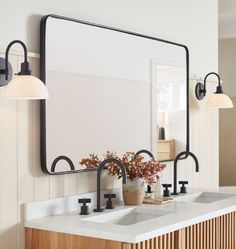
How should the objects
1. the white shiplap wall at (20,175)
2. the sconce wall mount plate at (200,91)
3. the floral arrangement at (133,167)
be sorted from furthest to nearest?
1. the sconce wall mount plate at (200,91)
2. the floral arrangement at (133,167)
3. the white shiplap wall at (20,175)

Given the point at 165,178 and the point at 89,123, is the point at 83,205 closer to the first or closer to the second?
the point at 89,123

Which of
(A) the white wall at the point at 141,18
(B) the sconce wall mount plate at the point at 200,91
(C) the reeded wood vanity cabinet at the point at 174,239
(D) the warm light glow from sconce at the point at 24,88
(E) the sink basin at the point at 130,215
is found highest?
(A) the white wall at the point at 141,18

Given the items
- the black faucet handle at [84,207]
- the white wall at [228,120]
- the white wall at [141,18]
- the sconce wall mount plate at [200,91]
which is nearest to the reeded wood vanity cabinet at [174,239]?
the black faucet handle at [84,207]

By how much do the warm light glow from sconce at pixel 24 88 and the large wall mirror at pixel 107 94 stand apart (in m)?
0.29

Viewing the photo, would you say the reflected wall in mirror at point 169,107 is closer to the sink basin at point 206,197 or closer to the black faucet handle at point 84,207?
the sink basin at point 206,197

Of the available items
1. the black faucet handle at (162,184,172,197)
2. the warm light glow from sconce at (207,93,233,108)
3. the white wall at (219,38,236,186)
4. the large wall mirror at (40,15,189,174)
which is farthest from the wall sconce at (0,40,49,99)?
the white wall at (219,38,236,186)

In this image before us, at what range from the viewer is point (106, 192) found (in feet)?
10.0

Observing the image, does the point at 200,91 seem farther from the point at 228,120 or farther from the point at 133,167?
the point at 228,120

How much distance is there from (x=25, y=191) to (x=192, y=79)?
1.74 m

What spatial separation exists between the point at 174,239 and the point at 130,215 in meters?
0.39

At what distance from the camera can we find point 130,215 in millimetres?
2906

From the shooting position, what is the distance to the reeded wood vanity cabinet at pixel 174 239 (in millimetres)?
2332

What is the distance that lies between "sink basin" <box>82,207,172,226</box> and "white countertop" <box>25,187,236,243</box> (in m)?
0.01

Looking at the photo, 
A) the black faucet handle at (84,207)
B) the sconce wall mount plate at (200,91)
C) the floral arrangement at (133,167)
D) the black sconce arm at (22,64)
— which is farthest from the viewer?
the sconce wall mount plate at (200,91)
